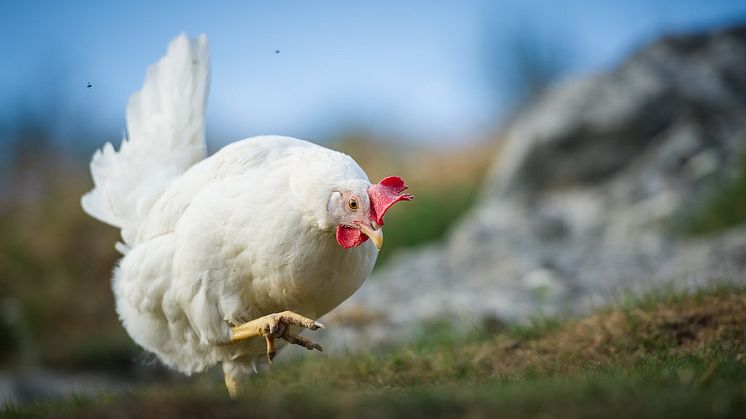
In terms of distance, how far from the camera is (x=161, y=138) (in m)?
5.36

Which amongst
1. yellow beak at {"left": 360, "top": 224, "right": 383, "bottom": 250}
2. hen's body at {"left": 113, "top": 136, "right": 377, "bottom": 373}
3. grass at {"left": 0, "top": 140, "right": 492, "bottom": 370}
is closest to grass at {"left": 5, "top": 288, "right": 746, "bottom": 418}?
hen's body at {"left": 113, "top": 136, "right": 377, "bottom": 373}

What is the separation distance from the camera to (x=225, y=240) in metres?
4.16

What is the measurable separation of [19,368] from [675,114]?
9.13 m

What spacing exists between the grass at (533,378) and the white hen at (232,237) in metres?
0.37

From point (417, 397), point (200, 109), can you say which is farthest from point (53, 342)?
point (417, 397)

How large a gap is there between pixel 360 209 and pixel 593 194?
7.36m

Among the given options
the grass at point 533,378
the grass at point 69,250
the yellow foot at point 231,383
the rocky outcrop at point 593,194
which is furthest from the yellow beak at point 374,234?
the grass at point 69,250

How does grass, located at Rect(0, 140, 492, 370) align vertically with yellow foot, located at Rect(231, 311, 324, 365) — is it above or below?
above

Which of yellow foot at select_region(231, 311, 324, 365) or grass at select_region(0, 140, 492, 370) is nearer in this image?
yellow foot at select_region(231, 311, 324, 365)

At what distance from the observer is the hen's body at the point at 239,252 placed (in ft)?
13.1

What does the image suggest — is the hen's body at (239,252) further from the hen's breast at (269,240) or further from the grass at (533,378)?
the grass at (533,378)

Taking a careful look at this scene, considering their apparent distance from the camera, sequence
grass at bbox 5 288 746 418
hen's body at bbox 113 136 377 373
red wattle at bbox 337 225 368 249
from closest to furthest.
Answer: grass at bbox 5 288 746 418 → red wattle at bbox 337 225 368 249 → hen's body at bbox 113 136 377 373

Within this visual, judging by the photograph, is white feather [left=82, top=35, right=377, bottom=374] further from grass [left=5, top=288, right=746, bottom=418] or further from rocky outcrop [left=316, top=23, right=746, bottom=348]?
rocky outcrop [left=316, top=23, right=746, bottom=348]

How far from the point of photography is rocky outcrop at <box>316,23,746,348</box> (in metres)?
8.09
